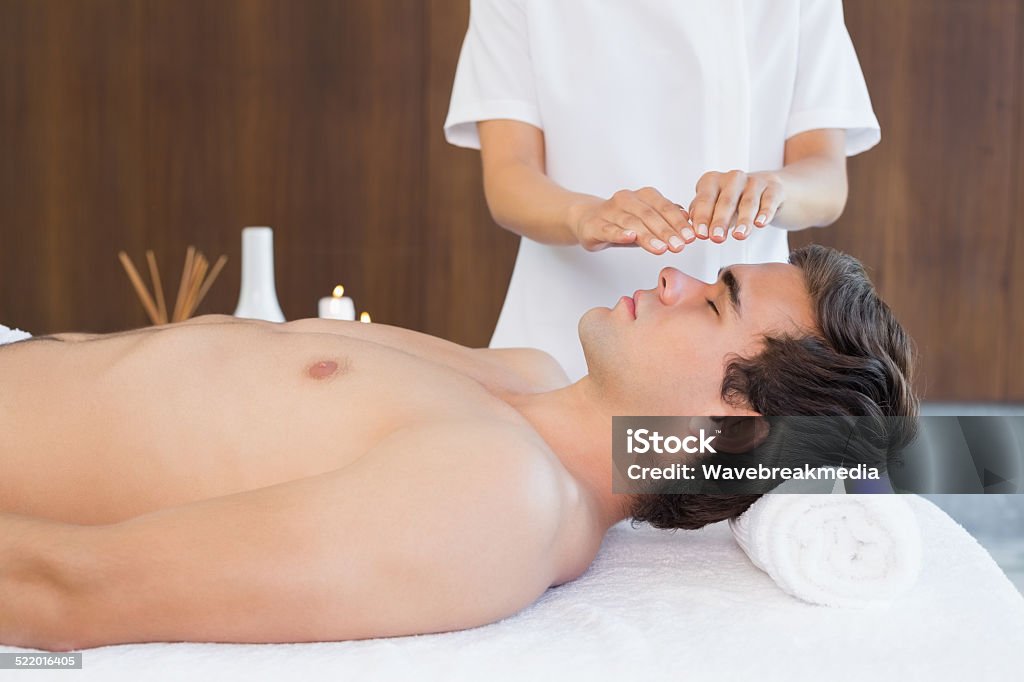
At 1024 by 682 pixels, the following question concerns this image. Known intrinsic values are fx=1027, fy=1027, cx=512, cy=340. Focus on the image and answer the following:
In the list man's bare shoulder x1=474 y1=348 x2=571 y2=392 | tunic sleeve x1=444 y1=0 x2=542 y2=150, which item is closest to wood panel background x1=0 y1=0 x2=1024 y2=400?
tunic sleeve x1=444 y1=0 x2=542 y2=150

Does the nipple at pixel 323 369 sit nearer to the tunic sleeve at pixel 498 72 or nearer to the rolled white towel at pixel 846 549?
the rolled white towel at pixel 846 549

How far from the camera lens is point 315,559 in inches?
38.4

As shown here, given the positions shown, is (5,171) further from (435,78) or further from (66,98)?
(435,78)

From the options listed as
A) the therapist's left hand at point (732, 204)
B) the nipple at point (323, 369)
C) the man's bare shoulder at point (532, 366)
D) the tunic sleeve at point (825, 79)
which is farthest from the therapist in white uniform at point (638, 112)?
the nipple at point (323, 369)

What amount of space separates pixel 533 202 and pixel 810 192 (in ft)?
1.46

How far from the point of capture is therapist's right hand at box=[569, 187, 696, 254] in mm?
1321

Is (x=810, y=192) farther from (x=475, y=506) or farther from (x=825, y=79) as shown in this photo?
(x=475, y=506)

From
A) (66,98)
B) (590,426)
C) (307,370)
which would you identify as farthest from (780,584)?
(66,98)

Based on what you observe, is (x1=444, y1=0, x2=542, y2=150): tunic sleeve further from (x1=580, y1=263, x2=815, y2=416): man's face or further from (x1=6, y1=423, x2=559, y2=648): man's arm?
→ (x1=6, y1=423, x2=559, y2=648): man's arm

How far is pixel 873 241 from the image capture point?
13.1 feet

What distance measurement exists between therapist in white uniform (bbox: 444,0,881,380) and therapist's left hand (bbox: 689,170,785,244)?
32cm

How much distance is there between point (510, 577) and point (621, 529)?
0.48 meters

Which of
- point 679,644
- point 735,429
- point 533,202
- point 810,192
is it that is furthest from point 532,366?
point 679,644

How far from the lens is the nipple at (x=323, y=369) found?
126cm
